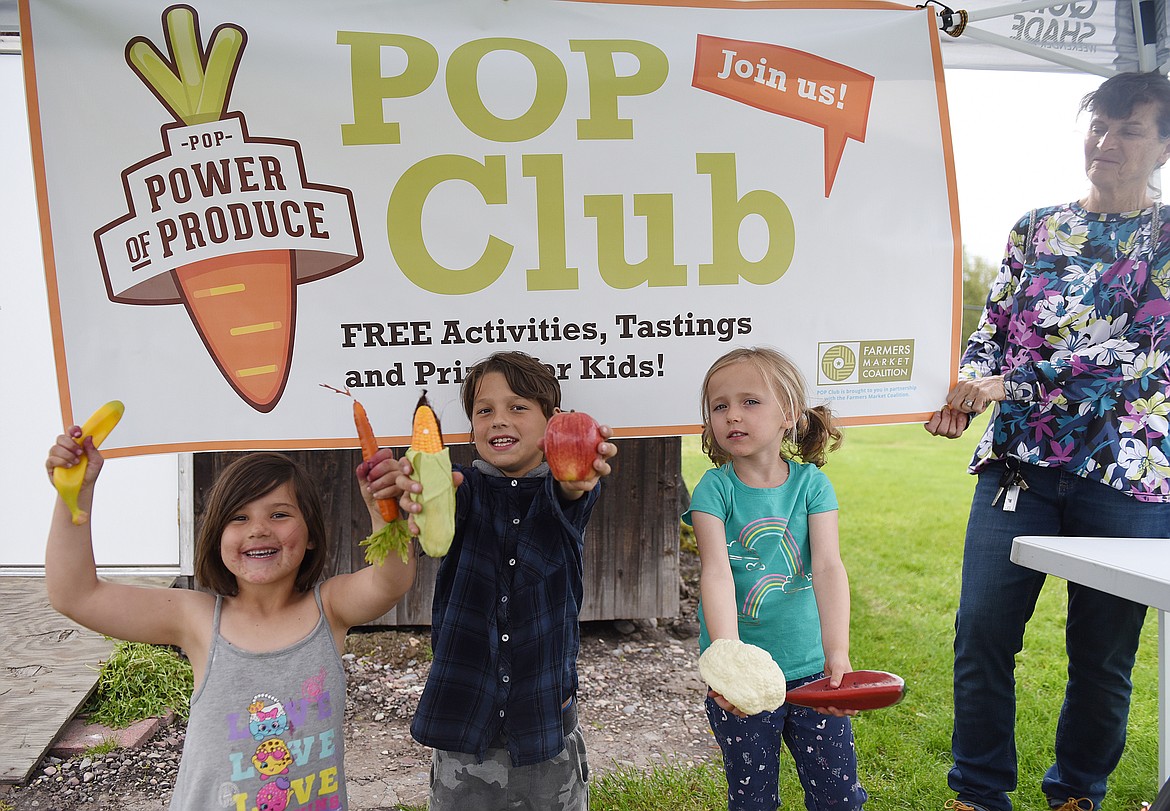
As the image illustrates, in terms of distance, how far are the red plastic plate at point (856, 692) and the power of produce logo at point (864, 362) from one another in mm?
945

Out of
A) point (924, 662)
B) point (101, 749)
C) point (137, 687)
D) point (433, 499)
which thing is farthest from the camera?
point (924, 662)

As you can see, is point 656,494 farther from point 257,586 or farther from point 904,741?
point 257,586

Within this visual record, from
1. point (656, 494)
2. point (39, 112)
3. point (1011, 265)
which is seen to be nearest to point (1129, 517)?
point (1011, 265)

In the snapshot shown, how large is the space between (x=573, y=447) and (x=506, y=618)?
0.51 m

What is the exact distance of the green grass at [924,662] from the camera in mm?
3227

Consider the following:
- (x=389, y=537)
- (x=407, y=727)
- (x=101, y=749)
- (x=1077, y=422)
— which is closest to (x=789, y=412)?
(x=1077, y=422)

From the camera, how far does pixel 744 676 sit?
1876 mm

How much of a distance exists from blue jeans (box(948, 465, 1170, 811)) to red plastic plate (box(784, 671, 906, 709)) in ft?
2.90

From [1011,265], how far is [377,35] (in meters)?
2.07

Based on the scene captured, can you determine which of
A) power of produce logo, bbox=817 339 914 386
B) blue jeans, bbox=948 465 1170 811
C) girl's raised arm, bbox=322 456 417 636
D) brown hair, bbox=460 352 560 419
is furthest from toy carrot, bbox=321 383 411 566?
blue jeans, bbox=948 465 1170 811

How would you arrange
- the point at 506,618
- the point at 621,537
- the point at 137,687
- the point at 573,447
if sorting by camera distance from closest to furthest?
the point at 573,447 → the point at 506,618 → the point at 137,687 → the point at 621,537

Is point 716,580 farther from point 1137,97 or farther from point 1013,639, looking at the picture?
point 1137,97

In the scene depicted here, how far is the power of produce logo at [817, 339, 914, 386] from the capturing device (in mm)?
2596

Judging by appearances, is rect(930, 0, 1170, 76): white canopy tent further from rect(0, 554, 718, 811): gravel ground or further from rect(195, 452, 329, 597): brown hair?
rect(0, 554, 718, 811): gravel ground
